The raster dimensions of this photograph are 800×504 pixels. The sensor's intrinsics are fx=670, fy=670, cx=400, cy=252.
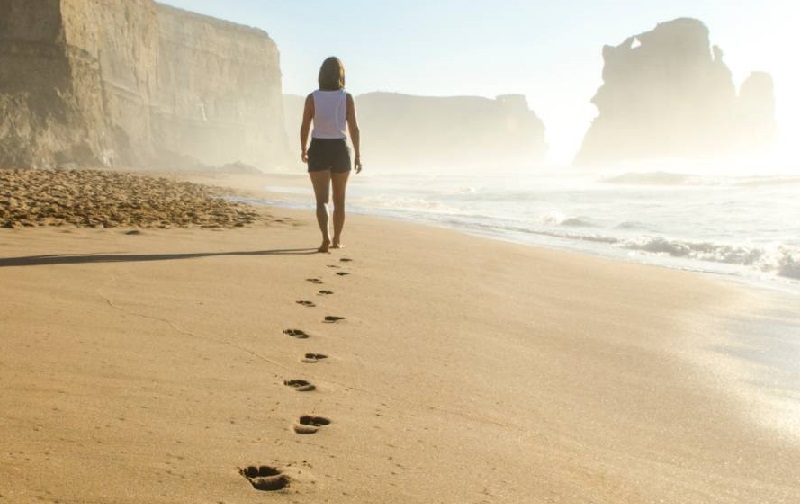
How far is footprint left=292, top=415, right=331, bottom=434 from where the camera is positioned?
1878 mm

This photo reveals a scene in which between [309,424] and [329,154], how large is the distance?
4291 mm

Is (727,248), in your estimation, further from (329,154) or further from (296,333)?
(296,333)

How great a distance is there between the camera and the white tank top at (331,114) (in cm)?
593

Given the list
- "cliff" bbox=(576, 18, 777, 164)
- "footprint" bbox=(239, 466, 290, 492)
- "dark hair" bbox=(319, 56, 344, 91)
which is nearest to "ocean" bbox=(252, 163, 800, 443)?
"footprint" bbox=(239, 466, 290, 492)

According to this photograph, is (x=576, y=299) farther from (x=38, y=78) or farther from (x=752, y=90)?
(x=752, y=90)

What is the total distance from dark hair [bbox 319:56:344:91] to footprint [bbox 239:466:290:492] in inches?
188

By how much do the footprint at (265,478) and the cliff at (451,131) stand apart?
571ft

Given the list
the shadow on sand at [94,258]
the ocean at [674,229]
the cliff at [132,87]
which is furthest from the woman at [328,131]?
the cliff at [132,87]

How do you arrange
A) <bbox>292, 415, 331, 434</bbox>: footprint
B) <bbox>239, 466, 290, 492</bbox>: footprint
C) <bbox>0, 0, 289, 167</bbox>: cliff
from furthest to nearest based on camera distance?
<bbox>0, 0, 289, 167</bbox>: cliff
<bbox>292, 415, 331, 434</bbox>: footprint
<bbox>239, 466, 290, 492</bbox>: footprint

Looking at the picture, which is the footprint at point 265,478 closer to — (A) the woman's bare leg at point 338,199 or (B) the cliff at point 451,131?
(A) the woman's bare leg at point 338,199

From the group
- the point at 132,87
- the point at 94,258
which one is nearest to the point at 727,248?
the point at 94,258

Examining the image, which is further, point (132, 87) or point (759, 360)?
point (132, 87)

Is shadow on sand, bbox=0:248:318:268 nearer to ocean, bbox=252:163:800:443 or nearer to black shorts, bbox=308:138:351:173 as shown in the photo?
black shorts, bbox=308:138:351:173

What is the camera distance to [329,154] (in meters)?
6.00
